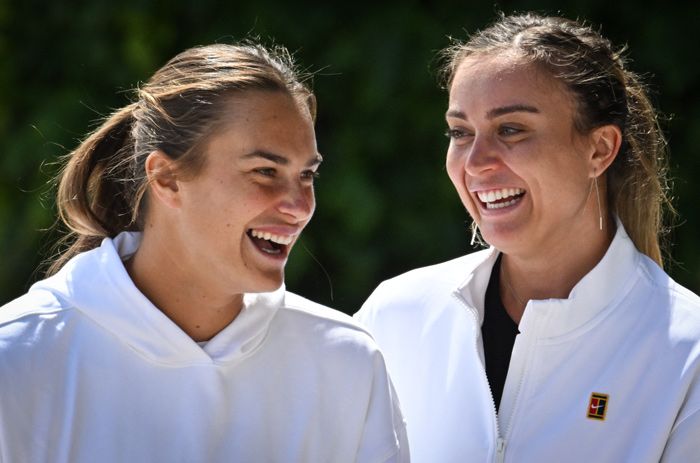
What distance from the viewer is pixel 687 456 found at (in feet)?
8.38

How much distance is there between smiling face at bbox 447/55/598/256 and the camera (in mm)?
2820

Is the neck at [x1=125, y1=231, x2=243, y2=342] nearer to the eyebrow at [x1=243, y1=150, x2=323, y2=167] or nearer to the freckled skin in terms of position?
the freckled skin

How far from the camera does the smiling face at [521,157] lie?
282 cm

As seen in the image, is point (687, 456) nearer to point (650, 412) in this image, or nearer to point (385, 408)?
point (650, 412)

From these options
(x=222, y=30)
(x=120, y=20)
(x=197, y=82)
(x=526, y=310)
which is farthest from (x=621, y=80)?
(x=120, y=20)

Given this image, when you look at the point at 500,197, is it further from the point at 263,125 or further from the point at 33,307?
the point at 33,307

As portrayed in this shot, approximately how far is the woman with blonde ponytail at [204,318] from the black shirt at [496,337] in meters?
0.28

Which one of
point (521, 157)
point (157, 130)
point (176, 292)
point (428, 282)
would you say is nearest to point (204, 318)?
point (176, 292)

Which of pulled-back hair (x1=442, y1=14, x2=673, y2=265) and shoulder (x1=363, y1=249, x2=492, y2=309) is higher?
pulled-back hair (x1=442, y1=14, x2=673, y2=265)

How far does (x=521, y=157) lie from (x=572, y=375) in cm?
52

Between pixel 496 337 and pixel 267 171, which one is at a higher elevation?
pixel 267 171

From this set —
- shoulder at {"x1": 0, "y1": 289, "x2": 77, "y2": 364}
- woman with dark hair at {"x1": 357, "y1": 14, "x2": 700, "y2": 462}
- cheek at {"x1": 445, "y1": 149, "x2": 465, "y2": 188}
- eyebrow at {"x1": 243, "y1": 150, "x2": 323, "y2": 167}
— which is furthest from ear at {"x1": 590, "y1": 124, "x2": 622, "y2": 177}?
shoulder at {"x1": 0, "y1": 289, "x2": 77, "y2": 364}

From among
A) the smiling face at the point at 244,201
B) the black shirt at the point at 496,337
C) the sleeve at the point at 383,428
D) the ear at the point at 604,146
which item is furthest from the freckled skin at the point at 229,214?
the ear at the point at 604,146

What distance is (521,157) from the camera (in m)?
2.81
